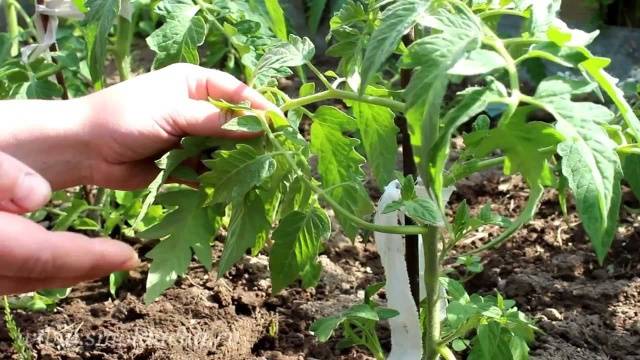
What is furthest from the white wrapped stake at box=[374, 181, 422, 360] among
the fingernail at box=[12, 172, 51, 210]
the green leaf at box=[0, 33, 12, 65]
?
the green leaf at box=[0, 33, 12, 65]

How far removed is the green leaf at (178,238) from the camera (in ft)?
3.86

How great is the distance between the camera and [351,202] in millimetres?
1198

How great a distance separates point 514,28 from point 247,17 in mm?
1620

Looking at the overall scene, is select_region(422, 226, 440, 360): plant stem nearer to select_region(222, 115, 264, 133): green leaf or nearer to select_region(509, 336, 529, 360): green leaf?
select_region(509, 336, 529, 360): green leaf

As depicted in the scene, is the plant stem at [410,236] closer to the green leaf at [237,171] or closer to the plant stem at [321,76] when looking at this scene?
the plant stem at [321,76]

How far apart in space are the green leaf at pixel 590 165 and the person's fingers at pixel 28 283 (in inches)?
23.3

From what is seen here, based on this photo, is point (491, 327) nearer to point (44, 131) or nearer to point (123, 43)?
point (44, 131)

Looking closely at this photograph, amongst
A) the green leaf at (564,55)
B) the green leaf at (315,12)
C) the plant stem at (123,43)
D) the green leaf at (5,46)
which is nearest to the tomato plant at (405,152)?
the green leaf at (564,55)

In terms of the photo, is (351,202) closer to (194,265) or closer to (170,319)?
(170,319)

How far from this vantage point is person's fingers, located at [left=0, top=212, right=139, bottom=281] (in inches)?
39.6

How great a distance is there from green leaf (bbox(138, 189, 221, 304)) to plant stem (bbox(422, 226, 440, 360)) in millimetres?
289

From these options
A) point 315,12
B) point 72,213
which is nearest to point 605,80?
point 72,213

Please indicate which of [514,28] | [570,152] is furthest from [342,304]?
[514,28]

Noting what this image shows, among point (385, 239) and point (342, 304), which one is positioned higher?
point (385, 239)
